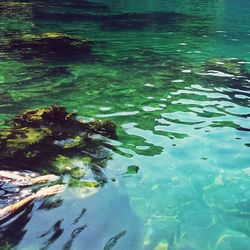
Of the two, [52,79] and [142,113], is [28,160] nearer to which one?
[142,113]

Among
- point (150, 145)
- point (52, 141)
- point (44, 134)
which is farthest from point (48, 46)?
point (150, 145)

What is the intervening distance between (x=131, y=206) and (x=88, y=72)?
31.2 ft

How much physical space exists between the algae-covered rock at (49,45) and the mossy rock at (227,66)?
6.41m

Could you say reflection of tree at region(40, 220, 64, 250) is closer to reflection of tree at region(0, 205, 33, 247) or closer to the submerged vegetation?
reflection of tree at region(0, 205, 33, 247)

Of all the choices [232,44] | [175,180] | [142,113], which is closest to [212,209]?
→ [175,180]

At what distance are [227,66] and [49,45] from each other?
965 centimetres

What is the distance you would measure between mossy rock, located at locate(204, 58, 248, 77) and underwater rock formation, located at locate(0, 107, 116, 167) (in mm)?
8252

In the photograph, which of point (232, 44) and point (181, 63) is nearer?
point (181, 63)

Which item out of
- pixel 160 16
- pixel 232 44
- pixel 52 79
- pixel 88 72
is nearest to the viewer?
pixel 52 79

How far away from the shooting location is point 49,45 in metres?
20.2

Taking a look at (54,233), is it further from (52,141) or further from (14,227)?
(52,141)

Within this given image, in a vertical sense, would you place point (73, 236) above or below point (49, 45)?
below

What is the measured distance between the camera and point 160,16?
35031mm

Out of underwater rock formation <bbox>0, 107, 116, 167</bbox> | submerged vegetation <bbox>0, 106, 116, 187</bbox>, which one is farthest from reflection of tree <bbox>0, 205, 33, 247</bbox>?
underwater rock formation <bbox>0, 107, 116, 167</bbox>
